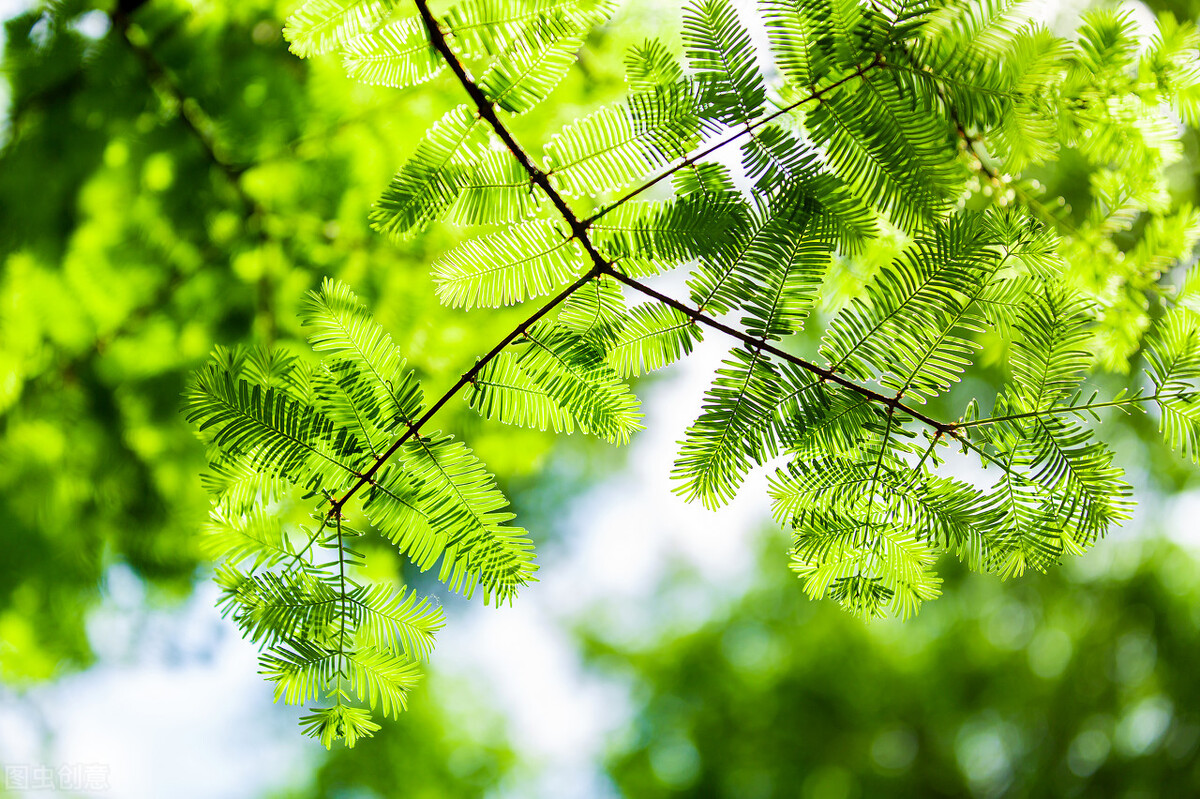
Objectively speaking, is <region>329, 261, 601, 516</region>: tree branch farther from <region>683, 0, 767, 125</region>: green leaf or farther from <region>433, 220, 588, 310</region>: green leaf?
<region>683, 0, 767, 125</region>: green leaf

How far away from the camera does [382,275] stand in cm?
129

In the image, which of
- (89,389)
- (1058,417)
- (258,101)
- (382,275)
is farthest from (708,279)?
(89,389)

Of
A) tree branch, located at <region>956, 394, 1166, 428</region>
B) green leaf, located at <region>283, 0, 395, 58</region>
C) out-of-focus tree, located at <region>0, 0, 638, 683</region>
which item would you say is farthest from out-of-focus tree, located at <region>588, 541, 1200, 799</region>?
green leaf, located at <region>283, 0, 395, 58</region>

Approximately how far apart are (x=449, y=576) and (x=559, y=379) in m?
0.21

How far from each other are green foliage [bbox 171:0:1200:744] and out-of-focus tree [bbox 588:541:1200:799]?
3.27 m

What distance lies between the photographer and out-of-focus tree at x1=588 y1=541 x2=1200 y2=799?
10.8ft

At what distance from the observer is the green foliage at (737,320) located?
1.84 ft

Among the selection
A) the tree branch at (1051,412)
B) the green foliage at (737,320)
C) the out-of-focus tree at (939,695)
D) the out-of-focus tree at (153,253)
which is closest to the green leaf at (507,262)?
the green foliage at (737,320)

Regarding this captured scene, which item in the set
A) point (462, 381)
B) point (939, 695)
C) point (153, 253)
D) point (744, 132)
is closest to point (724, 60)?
point (744, 132)

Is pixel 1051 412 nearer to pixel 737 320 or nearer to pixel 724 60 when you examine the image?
pixel 737 320

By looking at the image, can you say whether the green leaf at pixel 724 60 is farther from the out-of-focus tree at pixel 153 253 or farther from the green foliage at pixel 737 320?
the out-of-focus tree at pixel 153 253

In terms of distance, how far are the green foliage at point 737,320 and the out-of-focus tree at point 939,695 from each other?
3.27 meters

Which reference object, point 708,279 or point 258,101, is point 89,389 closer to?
point 258,101

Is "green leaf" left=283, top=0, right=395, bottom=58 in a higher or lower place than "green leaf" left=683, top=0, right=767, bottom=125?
higher
